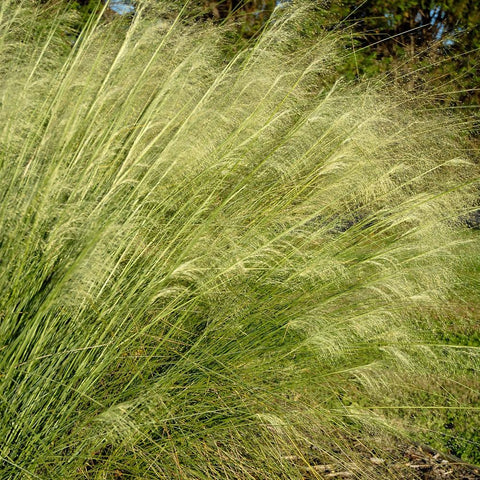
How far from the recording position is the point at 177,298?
1.87 meters

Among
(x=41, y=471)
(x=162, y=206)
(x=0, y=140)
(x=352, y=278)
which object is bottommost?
(x=41, y=471)

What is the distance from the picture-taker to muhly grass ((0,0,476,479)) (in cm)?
158

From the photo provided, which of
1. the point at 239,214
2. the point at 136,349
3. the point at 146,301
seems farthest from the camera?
the point at 239,214

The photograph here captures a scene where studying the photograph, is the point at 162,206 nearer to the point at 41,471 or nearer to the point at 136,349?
the point at 136,349

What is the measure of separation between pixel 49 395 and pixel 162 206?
2.66 feet

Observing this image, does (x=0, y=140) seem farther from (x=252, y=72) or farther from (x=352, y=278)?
(x=352, y=278)

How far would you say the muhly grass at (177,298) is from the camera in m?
1.58

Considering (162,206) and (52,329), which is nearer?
(52,329)

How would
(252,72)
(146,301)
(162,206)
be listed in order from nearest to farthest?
(146,301) → (162,206) → (252,72)

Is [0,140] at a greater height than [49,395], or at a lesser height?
greater

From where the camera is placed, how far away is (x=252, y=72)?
100 inches

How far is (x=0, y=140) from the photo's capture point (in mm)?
1889

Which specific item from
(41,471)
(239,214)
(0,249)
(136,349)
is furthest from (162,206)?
(41,471)

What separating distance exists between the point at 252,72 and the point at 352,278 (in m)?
1.01
